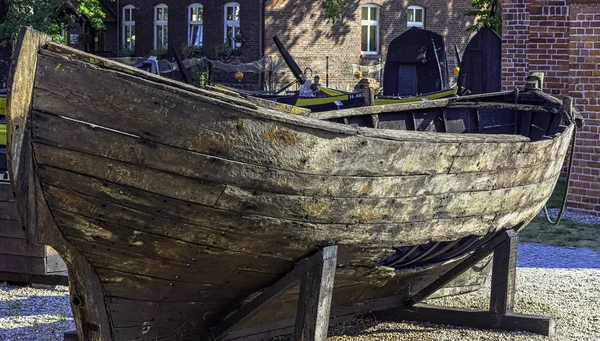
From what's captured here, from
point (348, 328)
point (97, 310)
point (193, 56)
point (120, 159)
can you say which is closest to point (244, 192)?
point (120, 159)

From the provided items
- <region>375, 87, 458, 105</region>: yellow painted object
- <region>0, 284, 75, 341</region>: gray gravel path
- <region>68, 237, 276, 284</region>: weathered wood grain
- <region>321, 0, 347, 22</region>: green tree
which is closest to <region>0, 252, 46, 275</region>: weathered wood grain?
<region>0, 284, 75, 341</region>: gray gravel path

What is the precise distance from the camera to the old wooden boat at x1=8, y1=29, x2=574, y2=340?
16.1 feet

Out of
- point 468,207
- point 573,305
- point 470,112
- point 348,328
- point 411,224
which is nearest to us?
point 411,224

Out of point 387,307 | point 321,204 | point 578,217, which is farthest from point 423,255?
→ point 578,217

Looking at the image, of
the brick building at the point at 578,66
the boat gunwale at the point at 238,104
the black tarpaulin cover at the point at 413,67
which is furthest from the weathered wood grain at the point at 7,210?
the black tarpaulin cover at the point at 413,67

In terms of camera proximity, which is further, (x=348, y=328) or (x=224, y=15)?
(x=224, y=15)

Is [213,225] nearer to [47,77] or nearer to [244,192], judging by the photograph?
[244,192]

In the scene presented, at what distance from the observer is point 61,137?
16.0 feet

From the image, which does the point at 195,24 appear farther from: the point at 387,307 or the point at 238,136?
the point at 238,136

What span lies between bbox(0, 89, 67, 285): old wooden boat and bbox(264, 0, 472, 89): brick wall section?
2492 cm

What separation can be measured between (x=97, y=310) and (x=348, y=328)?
234 centimetres

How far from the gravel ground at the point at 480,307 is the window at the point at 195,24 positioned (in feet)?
90.6

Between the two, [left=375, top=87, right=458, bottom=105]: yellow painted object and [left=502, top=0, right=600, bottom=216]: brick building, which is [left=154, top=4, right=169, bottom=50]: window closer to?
[left=375, top=87, right=458, bottom=105]: yellow painted object

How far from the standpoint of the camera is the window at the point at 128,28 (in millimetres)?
39062
